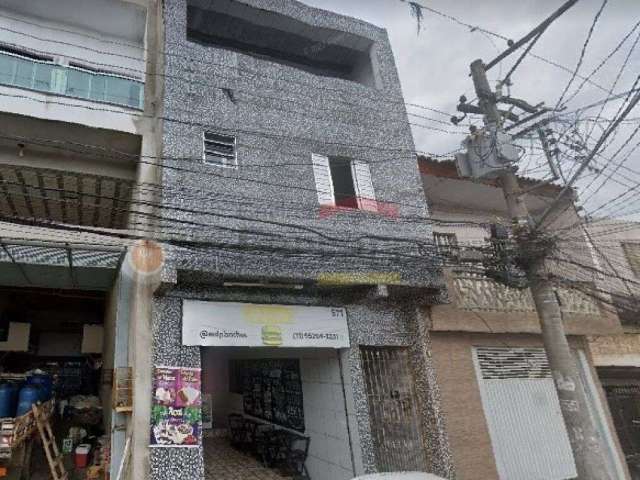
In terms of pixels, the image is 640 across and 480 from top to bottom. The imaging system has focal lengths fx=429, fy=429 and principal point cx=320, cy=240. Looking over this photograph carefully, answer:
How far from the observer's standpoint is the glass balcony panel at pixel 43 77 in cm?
806

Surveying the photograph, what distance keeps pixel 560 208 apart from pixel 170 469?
1241 centimetres

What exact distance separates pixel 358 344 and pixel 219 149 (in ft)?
15.7

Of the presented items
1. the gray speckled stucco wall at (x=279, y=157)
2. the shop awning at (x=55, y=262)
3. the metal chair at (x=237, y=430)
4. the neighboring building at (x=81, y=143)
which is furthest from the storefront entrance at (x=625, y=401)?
the shop awning at (x=55, y=262)

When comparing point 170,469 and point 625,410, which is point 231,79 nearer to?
point 170,469

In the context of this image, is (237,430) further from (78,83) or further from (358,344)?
(78,83)

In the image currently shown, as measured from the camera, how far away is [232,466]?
9.95 metres

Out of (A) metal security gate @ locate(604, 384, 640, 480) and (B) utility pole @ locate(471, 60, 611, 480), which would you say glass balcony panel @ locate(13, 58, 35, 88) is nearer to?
(B) utility pole @ locate(471, 60, 611, 480)

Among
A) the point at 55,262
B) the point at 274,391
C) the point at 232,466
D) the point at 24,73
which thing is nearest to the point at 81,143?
the point at 24,73

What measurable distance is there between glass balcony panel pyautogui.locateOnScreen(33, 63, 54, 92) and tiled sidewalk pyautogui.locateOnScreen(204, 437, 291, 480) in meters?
8.51

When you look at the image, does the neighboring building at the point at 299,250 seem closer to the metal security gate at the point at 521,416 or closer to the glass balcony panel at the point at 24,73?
the metal security gate at the point at 521,416

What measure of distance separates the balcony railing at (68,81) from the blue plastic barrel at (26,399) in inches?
239

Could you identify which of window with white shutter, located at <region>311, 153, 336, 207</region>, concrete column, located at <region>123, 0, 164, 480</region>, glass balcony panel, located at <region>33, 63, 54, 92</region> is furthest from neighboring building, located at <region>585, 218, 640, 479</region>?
glass balcony panel, located at <region>33, 63, 54, 92</region>

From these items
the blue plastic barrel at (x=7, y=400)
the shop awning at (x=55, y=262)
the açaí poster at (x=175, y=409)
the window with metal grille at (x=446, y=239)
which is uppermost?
the window with metal grille at (x=446, y=239)

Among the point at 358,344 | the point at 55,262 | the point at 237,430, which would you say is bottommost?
the point at 237,430
